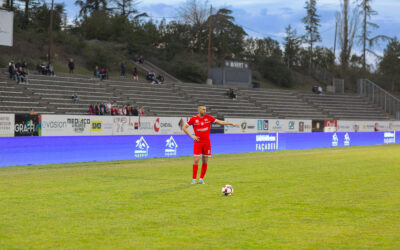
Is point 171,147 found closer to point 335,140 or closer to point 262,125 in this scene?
point 335,140

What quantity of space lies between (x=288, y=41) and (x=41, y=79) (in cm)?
6706

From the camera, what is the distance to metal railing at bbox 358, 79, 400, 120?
217 feet

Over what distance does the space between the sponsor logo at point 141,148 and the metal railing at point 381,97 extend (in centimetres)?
4552

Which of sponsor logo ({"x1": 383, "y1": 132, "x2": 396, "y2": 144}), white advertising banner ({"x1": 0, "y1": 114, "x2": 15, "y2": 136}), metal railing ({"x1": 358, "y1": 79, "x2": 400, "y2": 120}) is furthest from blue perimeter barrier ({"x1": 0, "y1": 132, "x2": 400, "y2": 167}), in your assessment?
metal railing ({"x1": 358, "y1": 79, "x2": 400, "y2": 120})

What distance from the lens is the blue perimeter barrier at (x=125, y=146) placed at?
21.8 meters

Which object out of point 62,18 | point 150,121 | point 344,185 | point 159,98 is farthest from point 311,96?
point 344,185

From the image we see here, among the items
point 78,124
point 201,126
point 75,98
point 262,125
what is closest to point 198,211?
point 201,126

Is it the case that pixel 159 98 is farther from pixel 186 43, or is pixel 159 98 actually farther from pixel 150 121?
pixel 186 43

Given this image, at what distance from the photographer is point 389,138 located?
46.4 metres

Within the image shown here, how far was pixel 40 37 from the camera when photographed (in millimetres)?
62688

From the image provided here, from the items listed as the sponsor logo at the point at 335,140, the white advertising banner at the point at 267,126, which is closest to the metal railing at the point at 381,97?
the white advertising banner at the point at 267,126

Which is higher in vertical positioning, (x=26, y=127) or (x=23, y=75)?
(x=23, y=75)

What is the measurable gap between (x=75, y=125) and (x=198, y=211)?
24.5m

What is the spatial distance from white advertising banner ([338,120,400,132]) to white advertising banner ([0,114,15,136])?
32.3 meters
